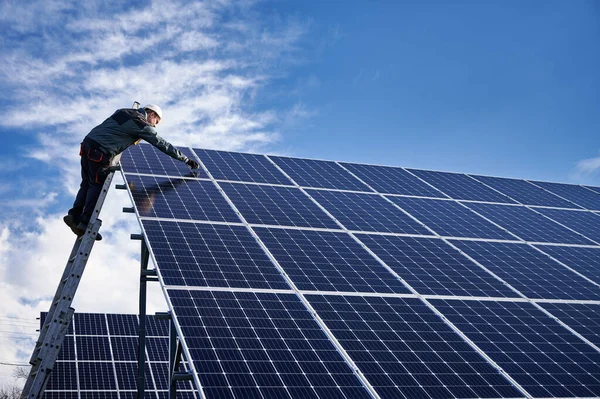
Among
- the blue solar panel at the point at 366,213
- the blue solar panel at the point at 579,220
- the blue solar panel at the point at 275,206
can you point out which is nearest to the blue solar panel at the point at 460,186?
the blue solar panel at the point at 579,220

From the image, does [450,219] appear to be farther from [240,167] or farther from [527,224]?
[240,167]

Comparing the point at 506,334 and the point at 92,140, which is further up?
the point at 92,140

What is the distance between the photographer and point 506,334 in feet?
41.6

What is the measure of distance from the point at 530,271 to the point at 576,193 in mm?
11503

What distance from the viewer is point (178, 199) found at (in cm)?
1569

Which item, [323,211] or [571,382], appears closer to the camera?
[571,382]

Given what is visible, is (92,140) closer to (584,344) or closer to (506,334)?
(506,334)

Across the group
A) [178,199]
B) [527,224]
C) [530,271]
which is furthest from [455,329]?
[527,224]

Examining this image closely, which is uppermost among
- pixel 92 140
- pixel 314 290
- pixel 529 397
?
pixel 92 140

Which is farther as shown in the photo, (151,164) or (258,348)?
(151,164)

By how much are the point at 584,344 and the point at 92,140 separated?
11.4 metres

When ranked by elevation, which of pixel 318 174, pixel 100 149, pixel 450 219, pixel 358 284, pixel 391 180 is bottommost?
pixel 358 284

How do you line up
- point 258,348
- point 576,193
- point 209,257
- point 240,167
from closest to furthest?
1. point 258,348
2. point 209,257
3. point 240,167
4. point 576,193

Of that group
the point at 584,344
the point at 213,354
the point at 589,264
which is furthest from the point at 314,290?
the point at 589,264
